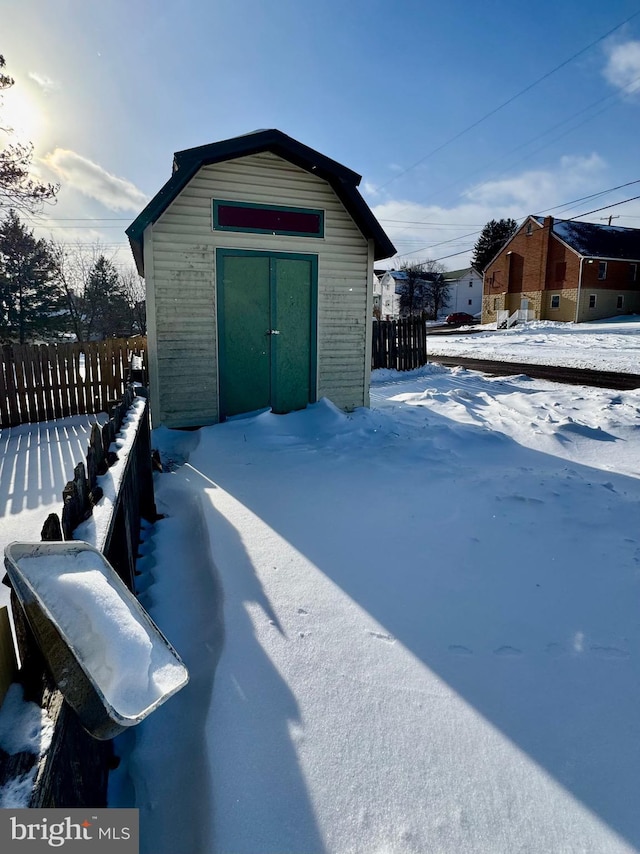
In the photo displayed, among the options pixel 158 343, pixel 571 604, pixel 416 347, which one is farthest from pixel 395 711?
pixel 416 347

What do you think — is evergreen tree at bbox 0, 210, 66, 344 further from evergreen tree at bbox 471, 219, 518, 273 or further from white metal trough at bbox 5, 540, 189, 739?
evergreen tree at bbox 471, 219, 518, 273

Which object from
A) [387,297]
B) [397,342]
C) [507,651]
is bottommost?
[507,651]

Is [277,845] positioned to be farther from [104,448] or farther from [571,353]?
[571,353]

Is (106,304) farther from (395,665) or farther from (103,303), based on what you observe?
(395,665)

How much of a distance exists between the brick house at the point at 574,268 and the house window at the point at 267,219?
123ft

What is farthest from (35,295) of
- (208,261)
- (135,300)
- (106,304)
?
(208,261)

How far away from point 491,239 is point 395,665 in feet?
200

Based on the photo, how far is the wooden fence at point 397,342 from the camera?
50.3ft

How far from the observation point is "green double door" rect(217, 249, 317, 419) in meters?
7.32

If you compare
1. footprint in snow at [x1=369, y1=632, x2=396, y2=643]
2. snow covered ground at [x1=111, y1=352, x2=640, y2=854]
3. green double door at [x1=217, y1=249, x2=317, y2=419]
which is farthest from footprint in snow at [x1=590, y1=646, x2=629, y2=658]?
green double door at [x1=217, y1=249, x2=317, y2=419]

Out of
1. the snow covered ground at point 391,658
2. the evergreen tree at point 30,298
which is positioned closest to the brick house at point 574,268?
the evergreen tree at point 30,298

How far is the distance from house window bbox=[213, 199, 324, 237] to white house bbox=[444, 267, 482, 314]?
6056 centimetres

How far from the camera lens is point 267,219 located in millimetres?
7316

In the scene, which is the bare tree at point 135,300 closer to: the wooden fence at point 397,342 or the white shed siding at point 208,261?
the wooden fence at point 397,342
